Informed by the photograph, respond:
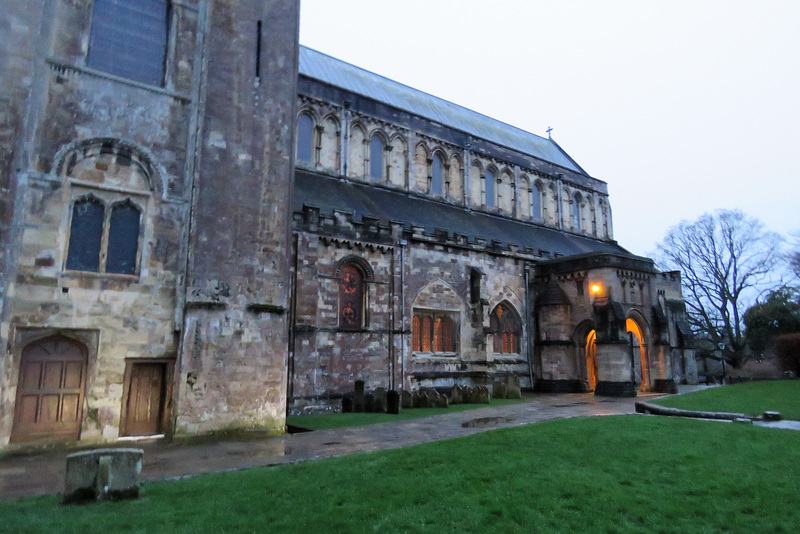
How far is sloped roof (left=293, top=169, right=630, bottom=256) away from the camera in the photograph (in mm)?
21391

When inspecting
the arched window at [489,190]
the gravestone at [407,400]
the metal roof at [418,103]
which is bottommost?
the gravestone at [407,400]

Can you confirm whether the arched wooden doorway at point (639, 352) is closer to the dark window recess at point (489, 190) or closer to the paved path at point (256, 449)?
the dark window recess at point (489, 190)

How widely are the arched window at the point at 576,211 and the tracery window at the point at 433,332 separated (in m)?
17.0

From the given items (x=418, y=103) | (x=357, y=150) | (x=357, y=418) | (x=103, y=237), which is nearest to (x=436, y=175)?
(x=357, y=150)

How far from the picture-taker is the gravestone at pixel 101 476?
6.21 meters

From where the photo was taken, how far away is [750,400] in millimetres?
15258

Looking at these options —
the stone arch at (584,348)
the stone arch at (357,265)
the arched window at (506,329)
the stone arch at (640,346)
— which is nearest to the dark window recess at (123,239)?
the stone arch at (357,265)

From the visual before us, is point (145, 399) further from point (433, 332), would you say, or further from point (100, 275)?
point (433, 332)

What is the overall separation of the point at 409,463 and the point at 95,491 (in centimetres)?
420

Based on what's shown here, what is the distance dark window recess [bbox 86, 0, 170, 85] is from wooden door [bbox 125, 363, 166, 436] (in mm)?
7130

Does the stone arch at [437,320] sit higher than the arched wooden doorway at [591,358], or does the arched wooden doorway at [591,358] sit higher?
the stone arch at [437,320]

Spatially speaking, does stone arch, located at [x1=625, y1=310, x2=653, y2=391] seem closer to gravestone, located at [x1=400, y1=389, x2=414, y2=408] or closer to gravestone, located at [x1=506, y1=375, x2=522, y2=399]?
gravestone, located at [x1=506, y1=375, x2=522, y2=399]

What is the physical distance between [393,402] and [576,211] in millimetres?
25202

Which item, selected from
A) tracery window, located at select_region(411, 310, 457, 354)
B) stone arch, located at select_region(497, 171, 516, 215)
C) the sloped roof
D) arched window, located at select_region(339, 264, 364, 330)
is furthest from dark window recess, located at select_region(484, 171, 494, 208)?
arched window, located at select_region(339, 264, 364, 330)
